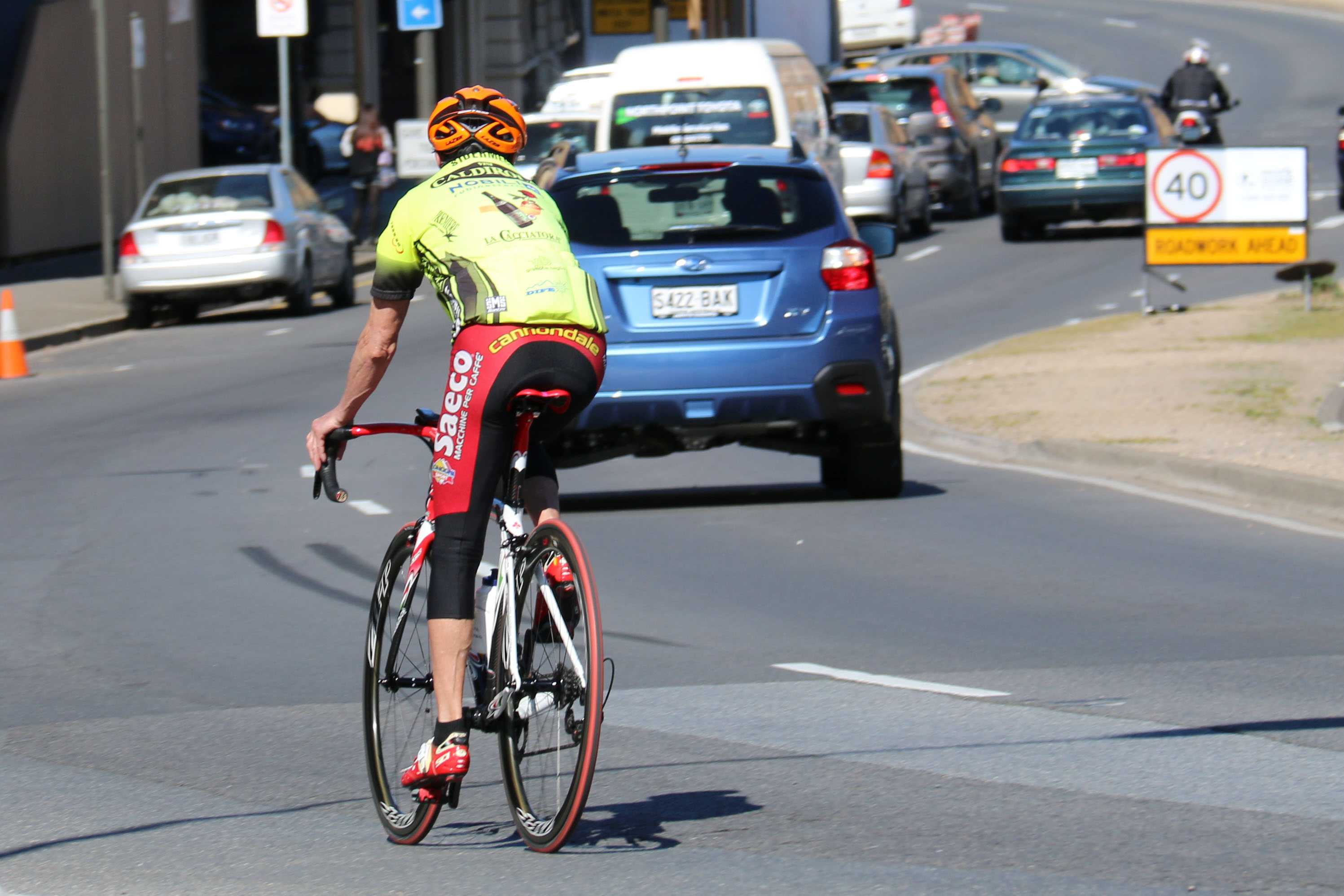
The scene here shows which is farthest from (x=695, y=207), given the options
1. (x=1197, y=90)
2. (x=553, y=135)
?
(x=1197, y=90)

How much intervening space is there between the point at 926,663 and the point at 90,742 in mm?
2715

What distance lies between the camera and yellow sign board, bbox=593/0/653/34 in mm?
50656

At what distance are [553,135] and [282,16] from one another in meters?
3.58

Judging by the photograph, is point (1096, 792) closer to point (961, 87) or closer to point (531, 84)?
point (961, 87)

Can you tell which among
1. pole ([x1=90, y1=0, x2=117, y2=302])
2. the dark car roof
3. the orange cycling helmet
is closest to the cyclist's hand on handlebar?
the orange cycling helmet

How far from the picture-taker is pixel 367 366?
551cm

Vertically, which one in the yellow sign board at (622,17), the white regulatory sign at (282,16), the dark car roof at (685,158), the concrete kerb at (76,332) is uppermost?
the yellow sign board at (622,17)

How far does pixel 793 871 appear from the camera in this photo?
5258mm

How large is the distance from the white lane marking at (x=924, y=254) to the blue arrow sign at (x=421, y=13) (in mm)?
6828

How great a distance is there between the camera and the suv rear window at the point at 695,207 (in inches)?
445

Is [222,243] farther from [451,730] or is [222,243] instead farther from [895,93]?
[451,730]

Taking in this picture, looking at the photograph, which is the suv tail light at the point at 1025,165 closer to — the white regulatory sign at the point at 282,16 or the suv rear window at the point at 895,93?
the suv rear window at the point at 895,93

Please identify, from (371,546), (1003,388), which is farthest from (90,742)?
(1003,388)

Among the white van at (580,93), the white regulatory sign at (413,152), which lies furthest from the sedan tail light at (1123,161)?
the white regulatory sign at (413,152)
